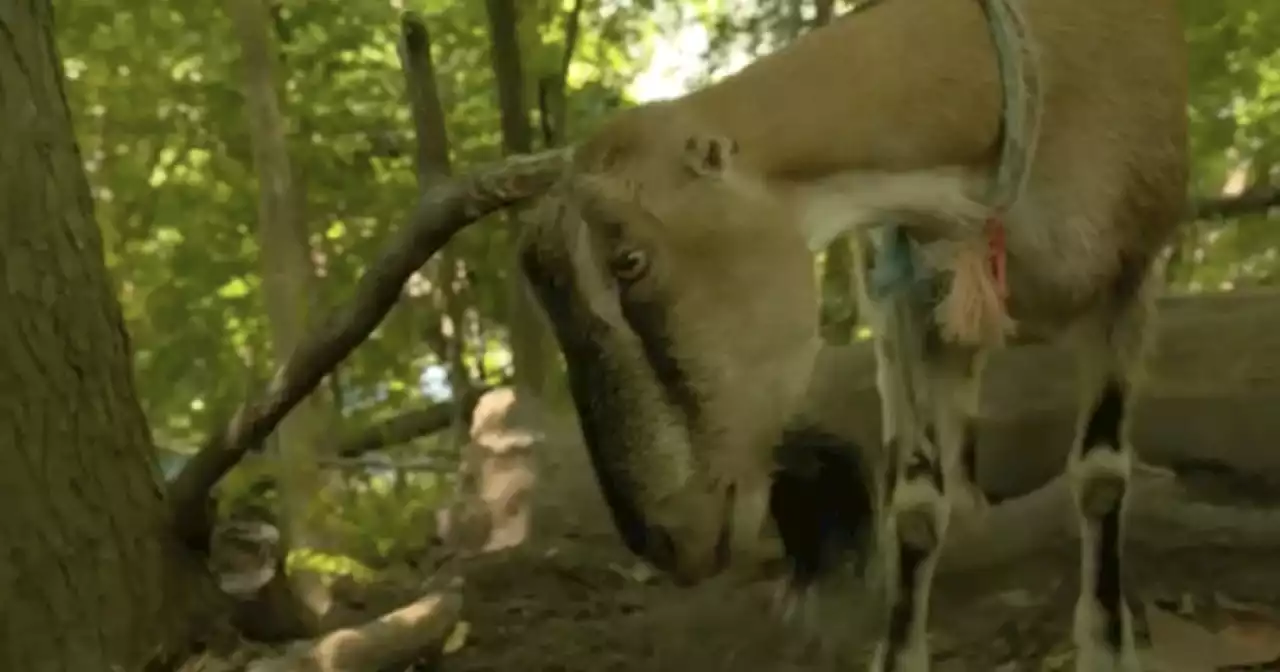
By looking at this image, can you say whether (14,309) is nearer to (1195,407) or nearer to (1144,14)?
(1144,14)

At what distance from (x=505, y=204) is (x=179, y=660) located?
899 mm

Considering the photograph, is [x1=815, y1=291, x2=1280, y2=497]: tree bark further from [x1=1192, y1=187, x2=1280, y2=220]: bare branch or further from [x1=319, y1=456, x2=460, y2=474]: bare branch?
A: [x1=319, y1=456, x2=460, y2=474]: bare branch

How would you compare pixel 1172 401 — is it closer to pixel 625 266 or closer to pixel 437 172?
pixel 437 172

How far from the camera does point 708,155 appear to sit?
6.49 feet

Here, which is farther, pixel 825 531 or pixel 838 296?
pixel 838 296

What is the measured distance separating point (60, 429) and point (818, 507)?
56.6 inches

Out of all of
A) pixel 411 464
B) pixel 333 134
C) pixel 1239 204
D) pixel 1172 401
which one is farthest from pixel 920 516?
pixel 333 134

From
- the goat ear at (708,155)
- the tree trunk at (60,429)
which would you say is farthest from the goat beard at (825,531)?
A: the tree trunk at (60,429)

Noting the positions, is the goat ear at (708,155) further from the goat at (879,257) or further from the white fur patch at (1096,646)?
the white fur patch at (1096,646)

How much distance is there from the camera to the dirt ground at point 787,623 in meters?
2.85

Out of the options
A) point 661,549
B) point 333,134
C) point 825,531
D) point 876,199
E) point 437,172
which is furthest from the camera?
point 333,134

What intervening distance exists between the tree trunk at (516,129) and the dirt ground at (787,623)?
1.23 m

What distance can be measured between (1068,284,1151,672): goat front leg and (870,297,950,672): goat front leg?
0.86 ft

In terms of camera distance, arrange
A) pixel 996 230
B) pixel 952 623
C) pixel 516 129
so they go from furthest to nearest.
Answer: pixel 516 129
pixel 952 623
pixel 996 230
